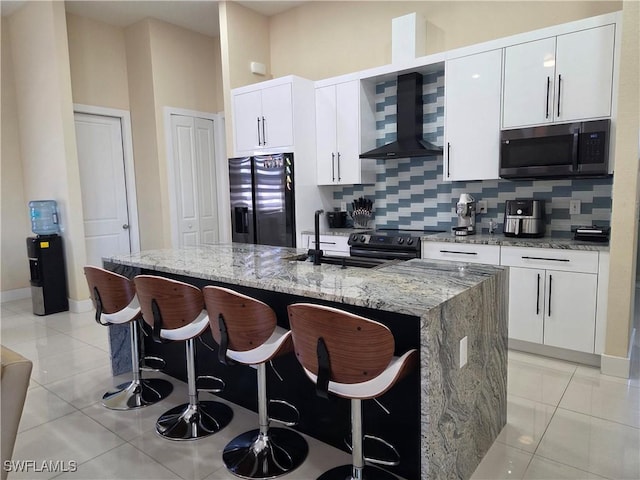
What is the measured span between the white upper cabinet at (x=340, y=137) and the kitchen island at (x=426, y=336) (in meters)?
2.17

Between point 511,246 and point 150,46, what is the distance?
4865mm

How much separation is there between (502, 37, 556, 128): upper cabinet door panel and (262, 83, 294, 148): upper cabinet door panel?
6.90ft

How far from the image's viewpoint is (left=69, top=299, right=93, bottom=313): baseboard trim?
4.93 meters

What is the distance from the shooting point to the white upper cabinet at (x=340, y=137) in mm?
4434

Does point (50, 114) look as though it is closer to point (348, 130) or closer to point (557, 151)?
point (348, 130)

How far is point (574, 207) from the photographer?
3545 millimetres

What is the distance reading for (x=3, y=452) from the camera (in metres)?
1.38

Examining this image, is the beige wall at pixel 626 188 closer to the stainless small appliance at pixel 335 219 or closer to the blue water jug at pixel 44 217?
the stainless small appliance at pixel 335 219

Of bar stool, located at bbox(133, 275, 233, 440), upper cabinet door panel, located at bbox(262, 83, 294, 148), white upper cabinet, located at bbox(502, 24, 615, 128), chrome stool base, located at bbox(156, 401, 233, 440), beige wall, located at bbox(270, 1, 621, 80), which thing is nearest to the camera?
bar stool, located at bbox(133, 275, 233, 440)

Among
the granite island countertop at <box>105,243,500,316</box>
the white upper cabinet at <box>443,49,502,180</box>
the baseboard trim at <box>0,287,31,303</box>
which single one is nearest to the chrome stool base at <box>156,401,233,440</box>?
the granite island countertop at <box>105,243,500,316</box>

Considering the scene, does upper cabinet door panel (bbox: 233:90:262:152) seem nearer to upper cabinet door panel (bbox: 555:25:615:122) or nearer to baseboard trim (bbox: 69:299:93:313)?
baseboard trim (bbox: 69:299:93:313)

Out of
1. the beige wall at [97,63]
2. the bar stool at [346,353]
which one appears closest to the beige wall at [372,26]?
the beige wall at [97,63]

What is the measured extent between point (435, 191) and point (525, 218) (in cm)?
100

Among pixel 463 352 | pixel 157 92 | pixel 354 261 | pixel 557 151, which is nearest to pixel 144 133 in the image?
pixel 157 92
